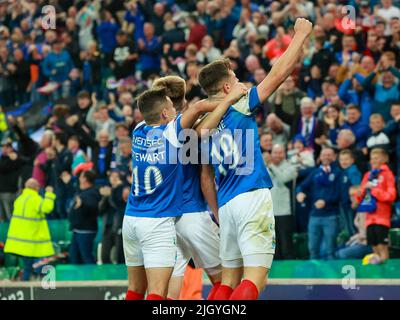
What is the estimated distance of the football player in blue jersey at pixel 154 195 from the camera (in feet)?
28.9

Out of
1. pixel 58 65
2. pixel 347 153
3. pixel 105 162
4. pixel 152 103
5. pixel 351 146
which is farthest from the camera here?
pixel 58 65

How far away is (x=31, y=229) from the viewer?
49.3 feet

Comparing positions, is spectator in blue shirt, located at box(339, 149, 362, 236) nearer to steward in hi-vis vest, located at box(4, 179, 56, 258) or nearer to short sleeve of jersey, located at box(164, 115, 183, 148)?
steward in hi-vis vest, located at box(4, 179, 56, 258)

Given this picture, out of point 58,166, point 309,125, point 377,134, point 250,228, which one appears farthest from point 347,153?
point 250,228

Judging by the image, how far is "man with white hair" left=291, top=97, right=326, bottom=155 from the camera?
14.8 meters

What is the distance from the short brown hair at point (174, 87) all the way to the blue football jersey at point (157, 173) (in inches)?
Answer: 22.5

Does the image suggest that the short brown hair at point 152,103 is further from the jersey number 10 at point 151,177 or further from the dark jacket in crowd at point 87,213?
the dark jacket in crowd at point 87,213

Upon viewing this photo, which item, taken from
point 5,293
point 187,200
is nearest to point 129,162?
point 5,293

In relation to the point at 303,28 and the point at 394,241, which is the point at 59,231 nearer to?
the point at 394,241

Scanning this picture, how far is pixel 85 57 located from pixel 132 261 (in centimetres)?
1180

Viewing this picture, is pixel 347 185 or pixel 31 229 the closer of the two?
pixel 347 185

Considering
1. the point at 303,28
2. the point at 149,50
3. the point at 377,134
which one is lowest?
the point at 377,134

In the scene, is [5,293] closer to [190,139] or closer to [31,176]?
[31,176]

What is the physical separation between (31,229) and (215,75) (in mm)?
6967
